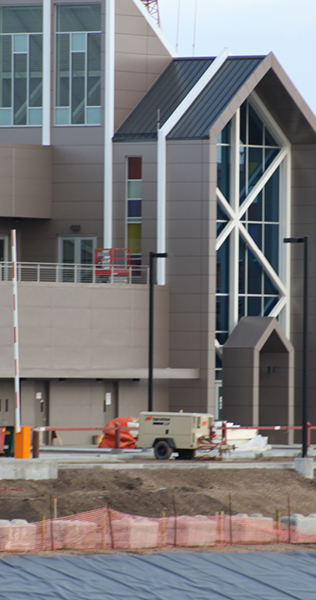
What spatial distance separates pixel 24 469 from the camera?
24.7 meters

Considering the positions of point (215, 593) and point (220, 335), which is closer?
point (215, 593)

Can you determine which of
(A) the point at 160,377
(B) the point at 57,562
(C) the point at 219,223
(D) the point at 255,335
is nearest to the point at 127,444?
(A) the point at 160,377

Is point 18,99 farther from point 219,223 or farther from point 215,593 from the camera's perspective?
point 215,593

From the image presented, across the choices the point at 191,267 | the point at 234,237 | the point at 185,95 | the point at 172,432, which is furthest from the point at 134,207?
the point at 172,432

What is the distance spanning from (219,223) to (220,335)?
4.72 metres

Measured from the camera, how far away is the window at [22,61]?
4122 centimetres

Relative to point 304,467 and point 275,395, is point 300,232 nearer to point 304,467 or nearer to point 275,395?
point 275,395

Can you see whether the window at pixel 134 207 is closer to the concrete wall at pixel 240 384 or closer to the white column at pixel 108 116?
the white column at pixel 108 116

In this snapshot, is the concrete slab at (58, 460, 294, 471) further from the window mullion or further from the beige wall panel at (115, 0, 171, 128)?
the beige wall panel at (115, 0, 171, 128)

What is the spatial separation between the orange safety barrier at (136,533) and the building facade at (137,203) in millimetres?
17633

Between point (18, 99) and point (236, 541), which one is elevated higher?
point (18, 99)

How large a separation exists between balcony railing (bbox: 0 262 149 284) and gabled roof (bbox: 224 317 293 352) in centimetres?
437

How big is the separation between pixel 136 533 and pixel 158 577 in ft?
6.59

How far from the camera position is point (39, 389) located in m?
37.3
